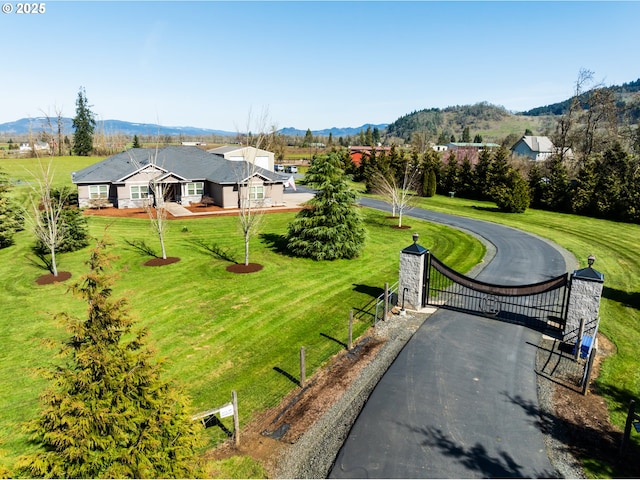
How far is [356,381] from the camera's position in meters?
12.0

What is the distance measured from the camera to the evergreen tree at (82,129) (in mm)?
91562

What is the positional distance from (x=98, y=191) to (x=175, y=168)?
803 cm

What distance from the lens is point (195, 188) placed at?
43844 mm

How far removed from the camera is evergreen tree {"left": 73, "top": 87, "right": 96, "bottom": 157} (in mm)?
91562

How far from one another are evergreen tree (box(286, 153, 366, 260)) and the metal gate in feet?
22.3

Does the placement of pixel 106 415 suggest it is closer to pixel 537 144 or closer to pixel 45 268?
pixel 45 268

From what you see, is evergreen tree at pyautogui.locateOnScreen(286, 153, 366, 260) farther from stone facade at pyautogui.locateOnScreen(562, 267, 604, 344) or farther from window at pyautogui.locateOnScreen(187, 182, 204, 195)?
window at pyautogui.locateOnScreen(187, 182, 204, 195)

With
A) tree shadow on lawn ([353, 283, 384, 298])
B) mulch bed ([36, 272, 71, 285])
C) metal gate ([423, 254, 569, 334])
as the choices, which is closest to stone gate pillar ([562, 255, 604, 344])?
metal gate ([423, 254, 569, 334])

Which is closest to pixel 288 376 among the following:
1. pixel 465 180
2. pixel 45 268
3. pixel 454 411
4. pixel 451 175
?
pixel 454 411

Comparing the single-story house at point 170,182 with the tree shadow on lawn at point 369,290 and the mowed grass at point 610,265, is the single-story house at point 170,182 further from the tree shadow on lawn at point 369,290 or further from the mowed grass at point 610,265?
the tree shadow on lawn at point 369,290

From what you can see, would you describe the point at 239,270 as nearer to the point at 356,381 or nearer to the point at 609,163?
the point at 356,381

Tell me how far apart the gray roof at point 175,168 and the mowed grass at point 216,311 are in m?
12.2

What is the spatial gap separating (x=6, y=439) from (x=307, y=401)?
7287 mm

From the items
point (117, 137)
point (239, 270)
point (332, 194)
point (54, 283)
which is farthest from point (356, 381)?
point (117, 137)
